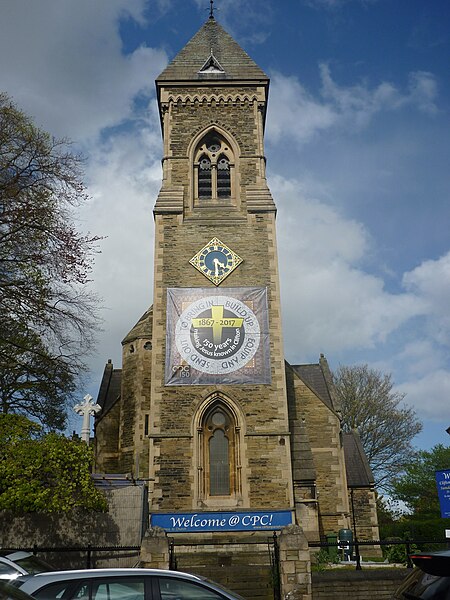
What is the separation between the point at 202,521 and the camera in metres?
17.2

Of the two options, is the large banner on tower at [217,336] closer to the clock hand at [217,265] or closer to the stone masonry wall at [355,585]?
the clock hand at [217,265]

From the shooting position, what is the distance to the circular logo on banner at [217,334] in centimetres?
1980

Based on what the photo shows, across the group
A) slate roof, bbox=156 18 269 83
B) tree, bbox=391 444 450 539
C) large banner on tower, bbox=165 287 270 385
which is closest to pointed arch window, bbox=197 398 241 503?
large banner on tower, bbox=165 287 270 385

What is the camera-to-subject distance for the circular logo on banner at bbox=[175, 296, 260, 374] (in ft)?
65.0

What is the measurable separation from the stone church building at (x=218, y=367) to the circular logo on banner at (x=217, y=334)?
37 millimetres

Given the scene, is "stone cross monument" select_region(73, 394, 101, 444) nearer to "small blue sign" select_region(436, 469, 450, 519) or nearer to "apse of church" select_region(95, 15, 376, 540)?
"apse of church" select_region(95, 15, 376, 540)

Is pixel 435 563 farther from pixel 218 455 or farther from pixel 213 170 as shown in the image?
pixel 213 170

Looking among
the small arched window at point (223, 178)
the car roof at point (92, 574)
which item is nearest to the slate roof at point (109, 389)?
the small arched window at point (223, 178)

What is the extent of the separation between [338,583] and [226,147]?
56.8 ft

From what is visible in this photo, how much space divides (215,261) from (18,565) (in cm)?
1480

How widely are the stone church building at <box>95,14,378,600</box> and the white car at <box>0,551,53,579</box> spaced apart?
8.21m

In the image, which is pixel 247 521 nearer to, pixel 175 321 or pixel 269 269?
pixel 175 321

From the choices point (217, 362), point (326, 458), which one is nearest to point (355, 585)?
point (217, 362)

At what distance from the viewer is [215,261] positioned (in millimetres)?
21266
